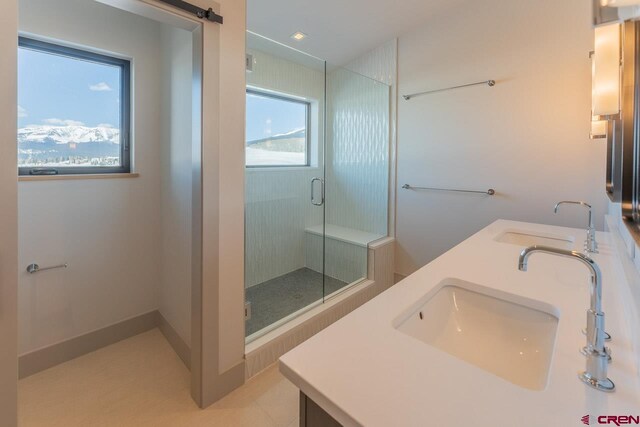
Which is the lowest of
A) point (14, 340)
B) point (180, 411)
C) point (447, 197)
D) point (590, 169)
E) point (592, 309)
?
point (180, 411)

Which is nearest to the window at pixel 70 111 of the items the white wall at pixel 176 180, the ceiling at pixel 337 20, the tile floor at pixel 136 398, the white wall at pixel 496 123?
the white wall at pixel 176 180

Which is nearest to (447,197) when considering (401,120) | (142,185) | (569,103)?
(401,120)

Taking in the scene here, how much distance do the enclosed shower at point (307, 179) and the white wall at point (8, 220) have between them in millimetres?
1086

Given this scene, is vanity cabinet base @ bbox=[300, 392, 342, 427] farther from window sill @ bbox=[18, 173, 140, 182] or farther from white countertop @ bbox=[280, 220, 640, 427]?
window sill @ bbox=[18, 173, 140, 182]

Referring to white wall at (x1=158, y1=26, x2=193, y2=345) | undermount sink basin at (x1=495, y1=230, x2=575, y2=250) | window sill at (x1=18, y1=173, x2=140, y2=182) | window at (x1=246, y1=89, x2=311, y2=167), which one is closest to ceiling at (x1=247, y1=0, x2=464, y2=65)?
window at (x1=246, y1=89, x2=311, y2=167)

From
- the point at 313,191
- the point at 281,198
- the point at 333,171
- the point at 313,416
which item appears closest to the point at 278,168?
the point at 281,198

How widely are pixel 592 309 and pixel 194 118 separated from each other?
1681 mm

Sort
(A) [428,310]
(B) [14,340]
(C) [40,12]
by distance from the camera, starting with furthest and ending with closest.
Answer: (C) [40,12] < (A) [428,310] < (B) [14,340]

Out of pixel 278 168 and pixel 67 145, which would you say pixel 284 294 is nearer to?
pixel 278 168

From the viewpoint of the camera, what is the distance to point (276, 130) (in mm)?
2693

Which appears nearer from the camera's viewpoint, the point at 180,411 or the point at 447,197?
the point at 180,411

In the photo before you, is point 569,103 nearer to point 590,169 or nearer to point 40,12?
point 590,169

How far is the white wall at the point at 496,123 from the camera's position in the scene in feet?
7.38

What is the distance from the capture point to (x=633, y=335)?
82 cm
